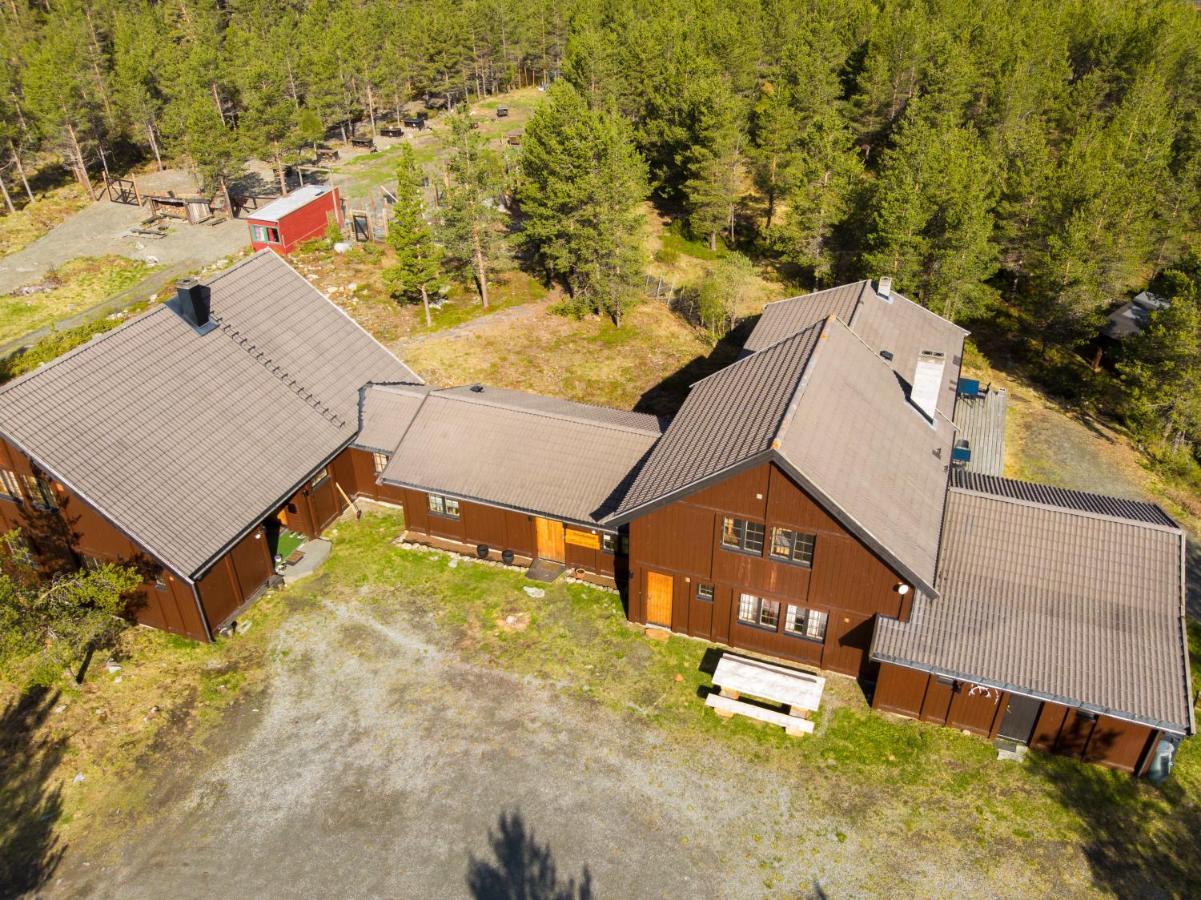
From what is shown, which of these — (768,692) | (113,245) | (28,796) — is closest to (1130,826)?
(768,692)

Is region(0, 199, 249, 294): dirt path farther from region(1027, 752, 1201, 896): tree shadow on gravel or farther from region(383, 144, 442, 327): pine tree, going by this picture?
region(1027, 752, 1201, 896): tree shadow on gravel

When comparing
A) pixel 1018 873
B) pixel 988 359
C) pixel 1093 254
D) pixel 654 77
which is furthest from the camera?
pixel 654 77

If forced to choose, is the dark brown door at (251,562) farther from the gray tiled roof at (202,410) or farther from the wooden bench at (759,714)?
the wooden bench at (759,714)

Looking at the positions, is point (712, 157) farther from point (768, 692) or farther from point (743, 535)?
point (768, 692)

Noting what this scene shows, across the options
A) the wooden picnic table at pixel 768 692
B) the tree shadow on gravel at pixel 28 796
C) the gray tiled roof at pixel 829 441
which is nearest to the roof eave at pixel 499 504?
the gray tiled roof at pixel 829 441

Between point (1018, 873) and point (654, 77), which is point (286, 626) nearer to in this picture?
point (1018, 873)

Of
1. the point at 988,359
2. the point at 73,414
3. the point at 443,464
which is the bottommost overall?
the point at 988,359

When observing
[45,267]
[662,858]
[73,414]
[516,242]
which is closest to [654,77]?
[516,242]
